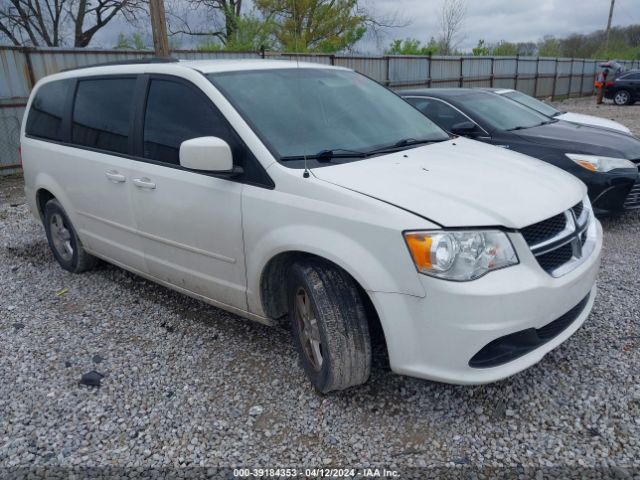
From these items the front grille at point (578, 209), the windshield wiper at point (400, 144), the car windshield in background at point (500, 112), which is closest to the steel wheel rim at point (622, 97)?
the car windshield in background at point (500, 112)

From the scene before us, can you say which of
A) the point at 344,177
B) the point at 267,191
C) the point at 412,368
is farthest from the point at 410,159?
the point at 412,368

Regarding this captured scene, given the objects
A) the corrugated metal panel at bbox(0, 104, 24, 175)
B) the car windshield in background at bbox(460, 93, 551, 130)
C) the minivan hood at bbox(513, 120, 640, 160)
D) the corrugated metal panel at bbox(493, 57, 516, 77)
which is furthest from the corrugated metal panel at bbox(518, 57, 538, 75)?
the corrugated metal panel at bbox(0, 104, 24, 175)

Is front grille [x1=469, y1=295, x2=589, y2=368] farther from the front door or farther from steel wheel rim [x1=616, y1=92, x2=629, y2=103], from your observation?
steel wheel rim [x1=616, y1=92, x2=629, y2=103]

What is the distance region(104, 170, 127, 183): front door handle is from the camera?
11.8ft

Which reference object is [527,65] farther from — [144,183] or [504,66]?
[144,183]

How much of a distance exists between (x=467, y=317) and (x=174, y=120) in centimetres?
217

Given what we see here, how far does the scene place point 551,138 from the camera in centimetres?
579

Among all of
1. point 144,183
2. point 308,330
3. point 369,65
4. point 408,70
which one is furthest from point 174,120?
point 408,70

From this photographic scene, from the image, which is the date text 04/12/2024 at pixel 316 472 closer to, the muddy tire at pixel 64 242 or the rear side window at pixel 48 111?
the muddy tire at pixel 64 242

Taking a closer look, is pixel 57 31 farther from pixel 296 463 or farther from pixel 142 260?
pixel 296 463

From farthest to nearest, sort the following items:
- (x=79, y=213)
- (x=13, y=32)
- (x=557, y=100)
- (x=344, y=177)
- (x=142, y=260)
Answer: (x=557, y=100), (x=13, y=32), (x=79, y=213), (x=142, y=260), (x=344, y=177)

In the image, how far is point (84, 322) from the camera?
385cm

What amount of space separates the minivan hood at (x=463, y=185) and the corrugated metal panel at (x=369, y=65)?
41.3 feet

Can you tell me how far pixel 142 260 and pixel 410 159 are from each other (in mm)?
2013
